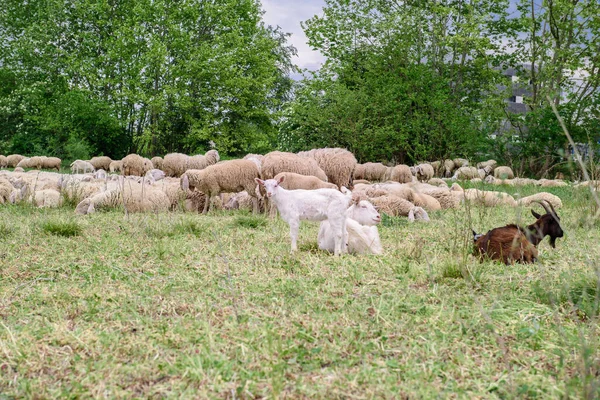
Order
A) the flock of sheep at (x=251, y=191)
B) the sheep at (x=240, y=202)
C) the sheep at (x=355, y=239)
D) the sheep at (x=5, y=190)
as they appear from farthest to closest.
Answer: the sheep at (x=5, y=190) < the sheep at (x=240, y=202) < the flock of sheep at (x=251, y=191) < the sheep at (x=355, y=239)

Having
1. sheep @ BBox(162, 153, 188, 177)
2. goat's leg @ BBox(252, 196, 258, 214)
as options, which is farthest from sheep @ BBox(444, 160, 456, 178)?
goat's leg @ BBox(252, 196, 258, 214)

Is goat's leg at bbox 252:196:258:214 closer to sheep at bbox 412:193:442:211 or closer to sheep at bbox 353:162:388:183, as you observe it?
sheep at bbox 412:193:442:211

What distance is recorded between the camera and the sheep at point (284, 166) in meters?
9.82

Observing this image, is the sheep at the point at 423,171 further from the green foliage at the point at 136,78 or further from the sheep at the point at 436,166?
the green foliage at the point at 136,78

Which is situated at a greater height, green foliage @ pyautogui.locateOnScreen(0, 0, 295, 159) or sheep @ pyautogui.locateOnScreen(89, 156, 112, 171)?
green foliage @ pyautogui.locateOnScreen(0, 0, 295, 159)

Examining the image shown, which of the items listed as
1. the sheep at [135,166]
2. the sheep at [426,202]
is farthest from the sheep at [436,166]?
the sheep at [426,202]

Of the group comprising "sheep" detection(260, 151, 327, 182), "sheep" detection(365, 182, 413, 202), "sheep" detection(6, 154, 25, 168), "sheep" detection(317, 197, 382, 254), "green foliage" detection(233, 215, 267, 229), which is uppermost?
"sheep" detection(260, 151, 327, 182)

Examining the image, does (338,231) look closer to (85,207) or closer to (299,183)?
(299,183)

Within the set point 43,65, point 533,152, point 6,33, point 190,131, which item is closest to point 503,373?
point 533,152

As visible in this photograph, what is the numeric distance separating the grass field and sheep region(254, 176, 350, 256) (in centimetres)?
24

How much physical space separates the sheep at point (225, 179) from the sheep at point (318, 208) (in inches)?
171

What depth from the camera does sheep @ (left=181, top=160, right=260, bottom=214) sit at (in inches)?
381

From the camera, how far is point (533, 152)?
22.1m

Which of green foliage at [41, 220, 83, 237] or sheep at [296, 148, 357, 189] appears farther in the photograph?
sheep at [296, 148, 357, 189]
